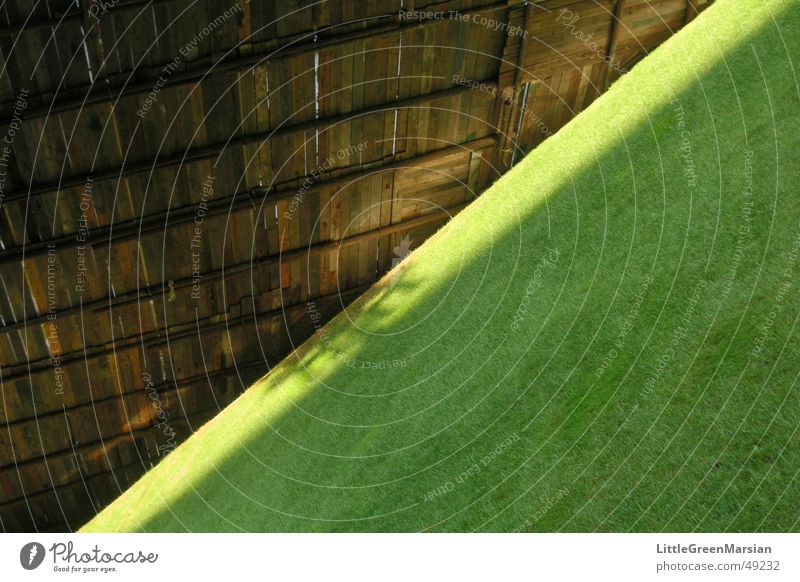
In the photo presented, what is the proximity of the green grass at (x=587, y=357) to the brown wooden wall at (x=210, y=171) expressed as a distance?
43cm

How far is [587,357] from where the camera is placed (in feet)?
30.6

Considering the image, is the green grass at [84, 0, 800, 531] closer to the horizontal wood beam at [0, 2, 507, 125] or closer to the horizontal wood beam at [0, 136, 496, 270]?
the horizontal wood beam at [0, 136, 496, 270]

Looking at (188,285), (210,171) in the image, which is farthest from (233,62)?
(188,285)

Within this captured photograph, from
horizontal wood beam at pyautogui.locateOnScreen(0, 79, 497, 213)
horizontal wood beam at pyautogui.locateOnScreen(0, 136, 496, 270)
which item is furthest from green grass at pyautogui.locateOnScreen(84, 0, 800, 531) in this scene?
horizontal wood beam at pyautogui.locateOnScreen(0, 79, 497, 213)

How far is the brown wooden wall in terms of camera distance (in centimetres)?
888

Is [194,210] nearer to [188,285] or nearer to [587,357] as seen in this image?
[188,285]

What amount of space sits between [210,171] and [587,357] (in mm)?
4050

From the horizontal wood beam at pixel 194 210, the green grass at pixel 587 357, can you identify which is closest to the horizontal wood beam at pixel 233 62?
the horizontal wood beam at pixel 194 210

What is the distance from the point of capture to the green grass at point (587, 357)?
8586 millimetres

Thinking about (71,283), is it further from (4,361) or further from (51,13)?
(51,13)

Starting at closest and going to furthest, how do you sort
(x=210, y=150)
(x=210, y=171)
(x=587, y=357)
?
(x=587, y=357) → (x=210, y=150) → (x=210, y=171)

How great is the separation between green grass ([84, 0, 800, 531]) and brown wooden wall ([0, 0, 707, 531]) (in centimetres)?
43

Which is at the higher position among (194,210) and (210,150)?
(210,150)
